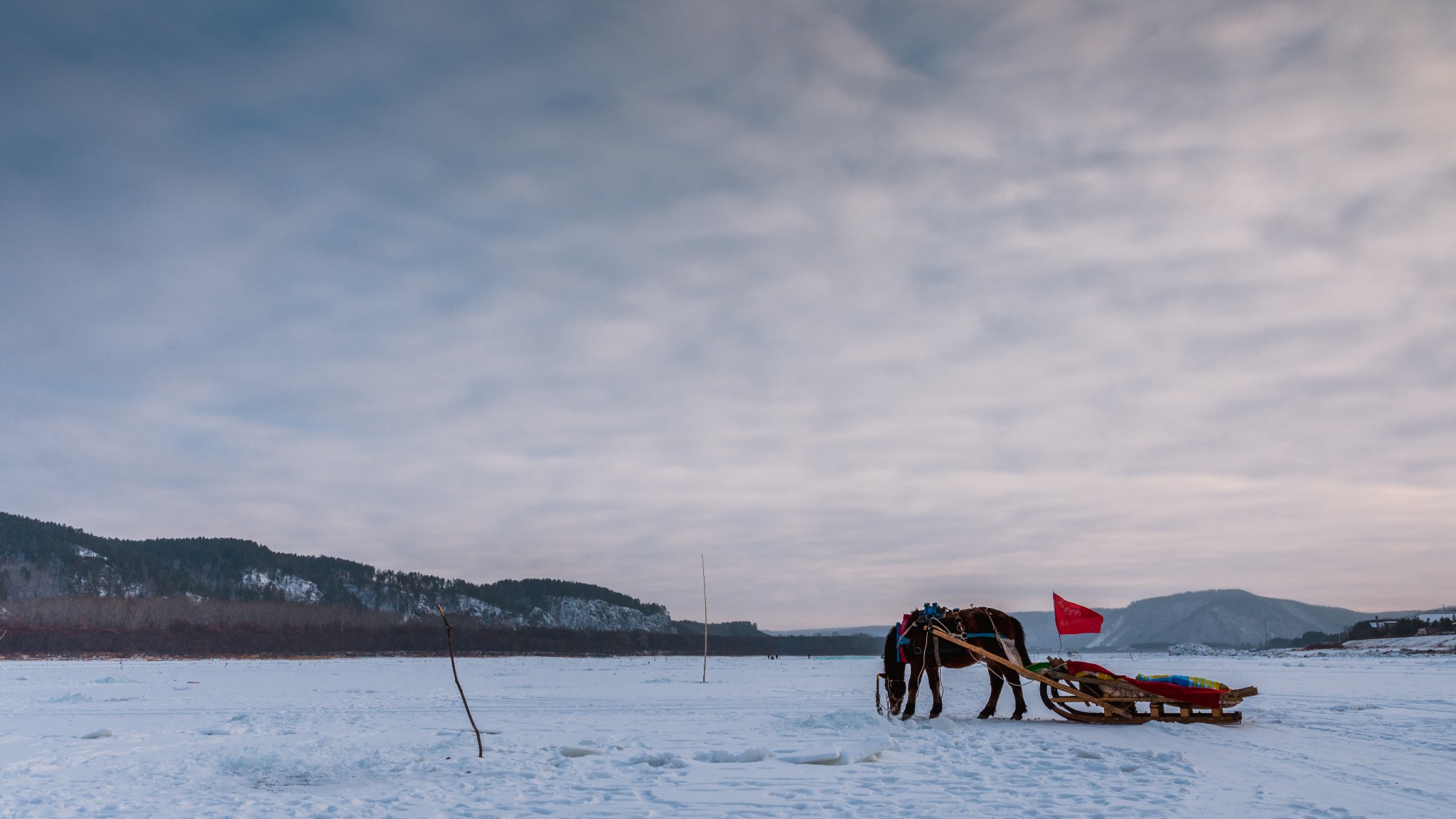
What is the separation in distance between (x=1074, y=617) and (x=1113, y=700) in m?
1.91

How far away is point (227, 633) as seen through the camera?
500ft

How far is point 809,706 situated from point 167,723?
15775 millimetres

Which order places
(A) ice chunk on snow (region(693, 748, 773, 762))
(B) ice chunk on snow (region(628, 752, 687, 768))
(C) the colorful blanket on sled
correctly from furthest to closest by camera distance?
1. (C) the colorful blanket on sled
2. (A) ice chunk on snow (region(693, 748, 773, 762))
3. (B) ice chunk on snow (region(628, 752, 687, 768))

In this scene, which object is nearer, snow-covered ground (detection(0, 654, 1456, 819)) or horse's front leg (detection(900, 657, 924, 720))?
snow-covered ground (detection(0, 654, 1456, 819))

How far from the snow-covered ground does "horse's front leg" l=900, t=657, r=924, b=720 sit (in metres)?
0.89

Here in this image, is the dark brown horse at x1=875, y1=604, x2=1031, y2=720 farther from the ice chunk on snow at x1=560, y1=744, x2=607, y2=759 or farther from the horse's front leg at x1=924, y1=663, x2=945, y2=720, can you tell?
→ the ice chunk on snow at x1=560, y1=744, x2=607, y2=759

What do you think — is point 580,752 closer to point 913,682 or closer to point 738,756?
point 738,756

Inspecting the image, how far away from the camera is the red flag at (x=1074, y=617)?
54.6ft

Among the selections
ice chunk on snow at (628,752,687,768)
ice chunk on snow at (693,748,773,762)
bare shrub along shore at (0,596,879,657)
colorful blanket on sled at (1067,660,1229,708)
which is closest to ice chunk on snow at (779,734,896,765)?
ice chunk on snow at (693,748,773,762)

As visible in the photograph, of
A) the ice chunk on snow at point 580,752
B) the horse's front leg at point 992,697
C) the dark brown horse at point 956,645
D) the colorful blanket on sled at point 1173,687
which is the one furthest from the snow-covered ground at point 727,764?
the dark brown horse at point 956,645

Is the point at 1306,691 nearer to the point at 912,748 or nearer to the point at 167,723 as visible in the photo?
the point at 912,748

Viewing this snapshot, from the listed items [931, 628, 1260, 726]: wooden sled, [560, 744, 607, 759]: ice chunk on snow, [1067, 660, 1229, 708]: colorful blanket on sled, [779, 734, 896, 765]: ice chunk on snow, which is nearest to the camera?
[779, 734, 896, 765]: ice chunk on snow

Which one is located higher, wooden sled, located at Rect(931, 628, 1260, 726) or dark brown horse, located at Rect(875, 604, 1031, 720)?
dark brown horse, located at Rect(875, 604, 1031, 720)

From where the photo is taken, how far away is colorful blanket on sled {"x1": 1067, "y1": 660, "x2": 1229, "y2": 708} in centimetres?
1496
